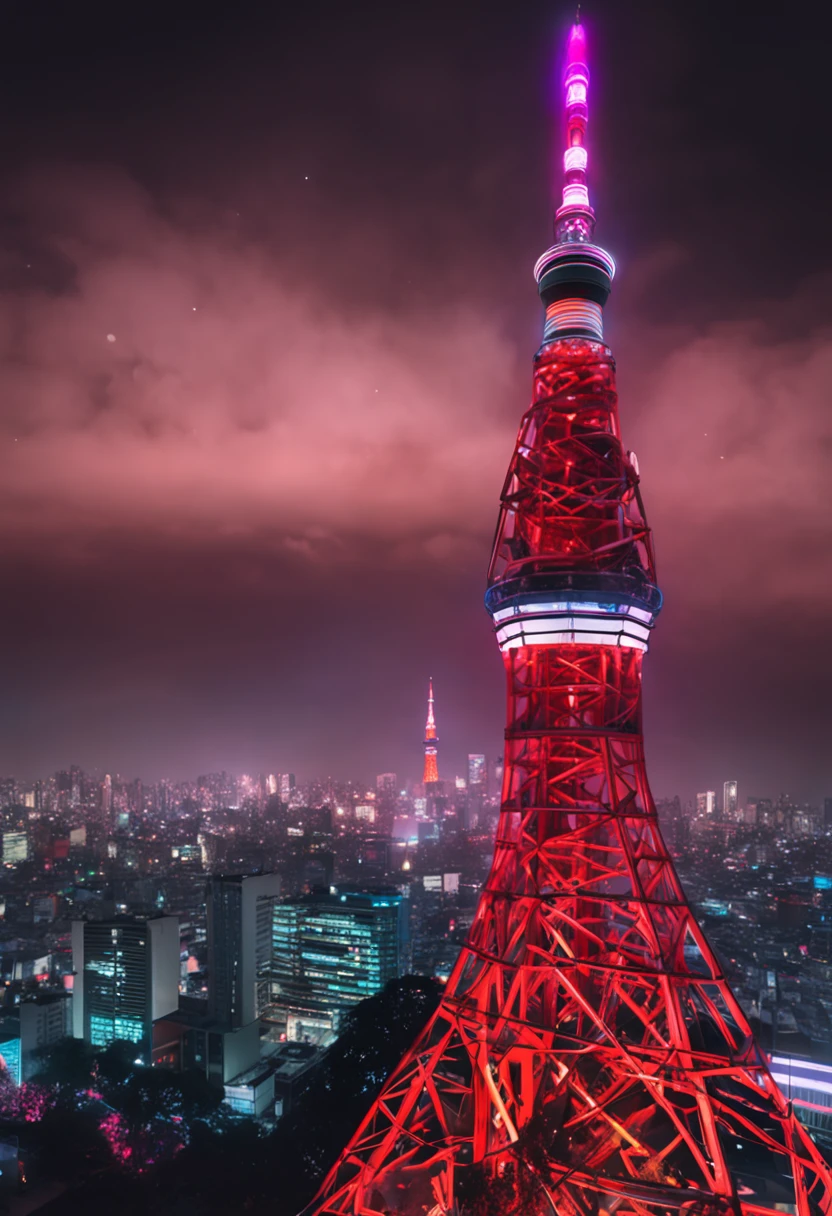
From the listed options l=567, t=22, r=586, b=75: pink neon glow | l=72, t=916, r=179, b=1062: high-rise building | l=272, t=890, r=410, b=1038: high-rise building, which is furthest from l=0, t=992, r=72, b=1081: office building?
l=567, t=22, r=586, b=75: pink neon glow

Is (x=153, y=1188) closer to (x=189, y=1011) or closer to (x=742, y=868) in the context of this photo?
(x=189, y=1011)

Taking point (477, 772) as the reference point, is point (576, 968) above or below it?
above

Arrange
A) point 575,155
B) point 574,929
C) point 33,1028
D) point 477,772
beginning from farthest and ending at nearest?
1. point 477,772
2. point 33,1028
3. point 575,155
4. point 574,929

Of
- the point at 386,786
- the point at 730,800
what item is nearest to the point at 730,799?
the point at 730,800

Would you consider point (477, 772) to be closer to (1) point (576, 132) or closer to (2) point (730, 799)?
(2) point (730, 799)

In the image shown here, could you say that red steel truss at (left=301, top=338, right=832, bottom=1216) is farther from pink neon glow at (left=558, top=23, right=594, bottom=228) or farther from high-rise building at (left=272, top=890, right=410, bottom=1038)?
high-rise building at (left=272, top=890, right=410, bottom=1038)

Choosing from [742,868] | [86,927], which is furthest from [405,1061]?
[742,868]
